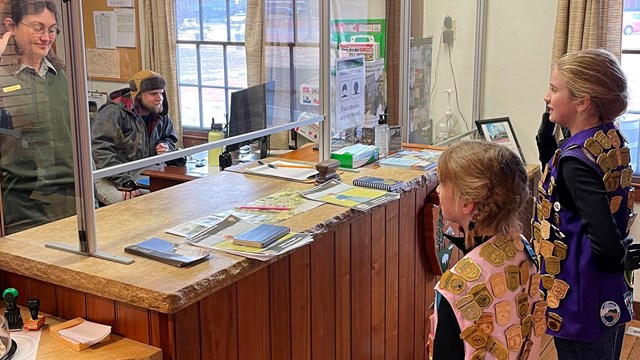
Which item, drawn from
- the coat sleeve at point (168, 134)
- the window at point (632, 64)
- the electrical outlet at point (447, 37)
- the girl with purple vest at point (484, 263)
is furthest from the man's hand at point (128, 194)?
the window at point (632, 64)

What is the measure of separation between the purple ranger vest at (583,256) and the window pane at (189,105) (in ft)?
3.98

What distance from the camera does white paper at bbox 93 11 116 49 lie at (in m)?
2.10

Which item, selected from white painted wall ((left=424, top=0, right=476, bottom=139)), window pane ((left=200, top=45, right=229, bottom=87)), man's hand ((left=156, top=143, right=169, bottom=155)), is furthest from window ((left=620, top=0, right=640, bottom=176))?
man's hand ((left=156, top=143, right=169, bottom=155))

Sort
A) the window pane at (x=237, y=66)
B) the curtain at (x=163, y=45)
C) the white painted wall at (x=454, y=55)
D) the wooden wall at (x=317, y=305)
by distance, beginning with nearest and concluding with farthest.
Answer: the wooden wall at (x=317, y=305)
the curtain at (x=163, y=45)
the window pane at (x=237, y=66)
the white painted wall at (x=454, y=55)

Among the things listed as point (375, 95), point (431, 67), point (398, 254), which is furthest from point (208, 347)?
point (431, 67)

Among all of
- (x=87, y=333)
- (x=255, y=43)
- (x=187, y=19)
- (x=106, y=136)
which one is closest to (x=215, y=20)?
(x=187, y=19)

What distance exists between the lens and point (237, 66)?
2.69 meters

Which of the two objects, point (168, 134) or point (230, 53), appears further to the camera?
point (230, 53)

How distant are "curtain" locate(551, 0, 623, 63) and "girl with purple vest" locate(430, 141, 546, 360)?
2.30 m

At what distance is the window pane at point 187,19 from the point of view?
95.7 inches

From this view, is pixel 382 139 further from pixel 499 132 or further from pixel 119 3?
pixel 119 3

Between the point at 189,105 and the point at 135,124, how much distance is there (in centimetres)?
28

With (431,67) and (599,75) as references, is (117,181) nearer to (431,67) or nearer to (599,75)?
(599,75)

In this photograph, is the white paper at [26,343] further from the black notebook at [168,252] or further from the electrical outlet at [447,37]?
the electrical outlet at [447,37]
